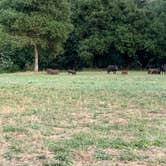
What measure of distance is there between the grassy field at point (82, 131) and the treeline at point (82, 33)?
26134 mm

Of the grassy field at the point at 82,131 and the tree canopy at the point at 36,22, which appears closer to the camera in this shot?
the grassy field at the point at 82,131

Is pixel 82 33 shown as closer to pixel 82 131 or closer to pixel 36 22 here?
pixel 36 22

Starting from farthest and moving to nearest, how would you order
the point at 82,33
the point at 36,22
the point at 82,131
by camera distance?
the point at 82,33, the point at 36,22, the point at 82,131

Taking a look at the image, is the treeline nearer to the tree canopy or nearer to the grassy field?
the tree canopy

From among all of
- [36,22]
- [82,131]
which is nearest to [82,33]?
[36,22]

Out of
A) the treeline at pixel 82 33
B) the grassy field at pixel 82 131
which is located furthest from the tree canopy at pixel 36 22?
the grassy field at pixel 82 131

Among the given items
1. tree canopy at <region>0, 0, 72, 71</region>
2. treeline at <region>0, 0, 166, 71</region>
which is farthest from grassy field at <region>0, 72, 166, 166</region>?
treeline at <region>0, 0, 166, 71</region>

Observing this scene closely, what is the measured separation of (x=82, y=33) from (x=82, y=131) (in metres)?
38.8

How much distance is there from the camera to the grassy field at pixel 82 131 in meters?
7.28

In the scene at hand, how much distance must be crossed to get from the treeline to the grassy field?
2613cm

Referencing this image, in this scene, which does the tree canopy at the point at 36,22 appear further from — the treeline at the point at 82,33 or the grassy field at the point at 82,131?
the grassy field at the point at 82,131

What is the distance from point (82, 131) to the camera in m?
9.55

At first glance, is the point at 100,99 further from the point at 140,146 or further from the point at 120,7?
the point at 120,7

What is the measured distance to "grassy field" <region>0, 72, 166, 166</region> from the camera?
23.9 feet
